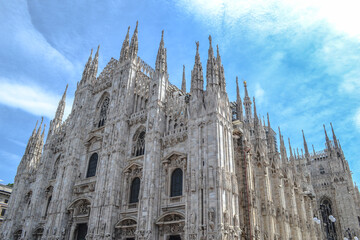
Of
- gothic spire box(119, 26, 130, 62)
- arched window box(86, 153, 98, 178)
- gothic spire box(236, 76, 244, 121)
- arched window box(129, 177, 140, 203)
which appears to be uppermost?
gothic spire box(119, 26, 130, 62)

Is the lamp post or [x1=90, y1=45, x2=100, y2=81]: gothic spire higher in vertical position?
[x1=90, y1=45, x2=100, y2=81]: gothic spire

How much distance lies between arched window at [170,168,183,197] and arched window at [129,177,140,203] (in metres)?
4.20

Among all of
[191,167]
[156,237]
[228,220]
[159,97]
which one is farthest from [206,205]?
[159,97]

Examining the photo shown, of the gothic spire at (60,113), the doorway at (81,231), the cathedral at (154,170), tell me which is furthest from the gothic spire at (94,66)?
the doorway at (81,231)

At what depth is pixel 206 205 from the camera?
2002 cm

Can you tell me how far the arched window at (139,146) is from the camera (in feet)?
93.2

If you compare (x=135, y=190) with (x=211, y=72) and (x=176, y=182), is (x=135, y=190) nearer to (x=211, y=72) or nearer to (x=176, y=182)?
(x=176, y=182)

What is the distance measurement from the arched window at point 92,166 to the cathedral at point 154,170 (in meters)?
0.12

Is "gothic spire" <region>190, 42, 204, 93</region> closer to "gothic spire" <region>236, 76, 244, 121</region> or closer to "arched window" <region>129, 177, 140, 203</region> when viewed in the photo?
"gothic spire" <region>236, 76, 244, 121</region>

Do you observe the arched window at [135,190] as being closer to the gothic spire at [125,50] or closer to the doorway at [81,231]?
the doorway at [81,231]

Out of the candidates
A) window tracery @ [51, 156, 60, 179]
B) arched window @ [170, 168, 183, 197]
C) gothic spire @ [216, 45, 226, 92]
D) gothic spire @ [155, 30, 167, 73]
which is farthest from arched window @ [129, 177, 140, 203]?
window tracery @ [51, 156, 60, 179]

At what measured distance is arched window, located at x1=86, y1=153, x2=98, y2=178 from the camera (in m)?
31.6

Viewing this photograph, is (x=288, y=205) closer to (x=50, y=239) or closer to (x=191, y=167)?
(x=191, y=167)

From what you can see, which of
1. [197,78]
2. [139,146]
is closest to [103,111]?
[139,146]
